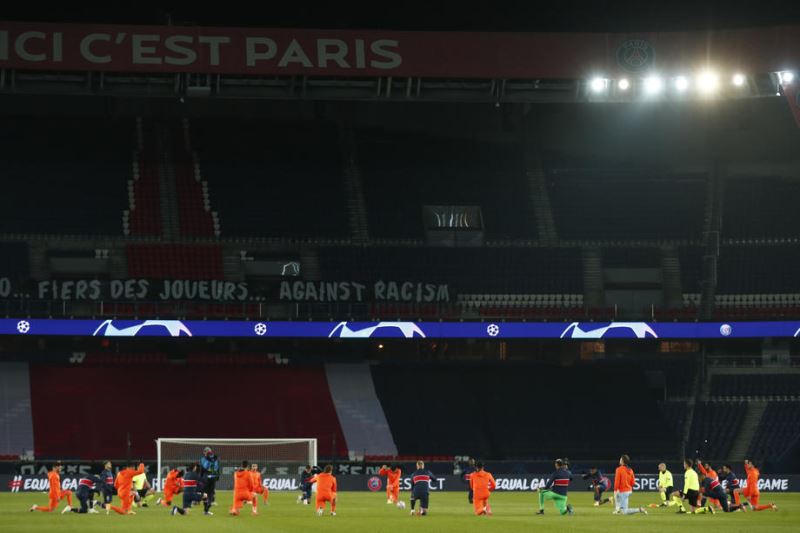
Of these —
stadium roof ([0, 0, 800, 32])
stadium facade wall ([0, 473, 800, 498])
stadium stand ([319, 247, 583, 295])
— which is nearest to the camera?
stadium facade wall ([0, 473, 800, 498])

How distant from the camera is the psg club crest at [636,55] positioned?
6450 centimetres

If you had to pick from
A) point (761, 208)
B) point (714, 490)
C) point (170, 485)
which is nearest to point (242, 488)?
point (170, 485)

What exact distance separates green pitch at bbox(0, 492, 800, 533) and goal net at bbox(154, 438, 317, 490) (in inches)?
448

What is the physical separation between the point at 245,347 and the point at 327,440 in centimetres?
743

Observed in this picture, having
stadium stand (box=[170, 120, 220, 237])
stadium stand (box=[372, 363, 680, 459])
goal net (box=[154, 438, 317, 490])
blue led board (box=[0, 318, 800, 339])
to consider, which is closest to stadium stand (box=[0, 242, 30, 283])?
blue led board (box=[0, 318, 800, 339])

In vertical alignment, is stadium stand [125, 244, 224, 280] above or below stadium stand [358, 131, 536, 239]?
below

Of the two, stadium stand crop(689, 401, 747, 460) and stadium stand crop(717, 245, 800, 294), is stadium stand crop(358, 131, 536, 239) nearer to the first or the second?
stadium stand crop(717, 245, 800, 294)

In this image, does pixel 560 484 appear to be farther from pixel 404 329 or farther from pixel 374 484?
pixel 404 329

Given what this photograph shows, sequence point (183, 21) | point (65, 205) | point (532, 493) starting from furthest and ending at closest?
1. point (183, 21)
2. point (65, 205)
3. point (532, 493)

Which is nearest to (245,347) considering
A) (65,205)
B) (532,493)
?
(65,205)

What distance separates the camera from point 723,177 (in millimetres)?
74438

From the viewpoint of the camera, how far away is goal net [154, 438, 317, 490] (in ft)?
189

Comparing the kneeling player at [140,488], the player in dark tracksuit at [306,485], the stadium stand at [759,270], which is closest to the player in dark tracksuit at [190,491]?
the kneeling player at [140,488]

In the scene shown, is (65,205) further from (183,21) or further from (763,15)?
(763,15)
